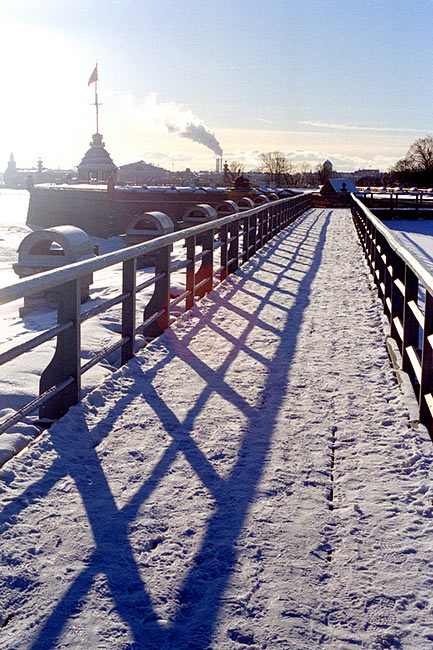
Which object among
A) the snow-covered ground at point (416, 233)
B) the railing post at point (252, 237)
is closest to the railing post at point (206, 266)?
the railing post at point (252, 237)

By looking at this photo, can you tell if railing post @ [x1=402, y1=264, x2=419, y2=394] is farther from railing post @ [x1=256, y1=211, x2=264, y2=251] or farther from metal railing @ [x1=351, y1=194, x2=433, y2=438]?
railing post @ [x1=256, y1=211, x2=264, y2=251]

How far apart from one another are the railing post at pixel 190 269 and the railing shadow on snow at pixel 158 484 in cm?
150

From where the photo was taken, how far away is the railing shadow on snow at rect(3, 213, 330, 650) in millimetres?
Answer: 2783

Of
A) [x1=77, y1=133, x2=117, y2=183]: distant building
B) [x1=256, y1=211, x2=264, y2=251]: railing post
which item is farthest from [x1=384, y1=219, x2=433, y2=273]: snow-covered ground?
[x1=77, y1=133, x2=117, y2=183]: distant building

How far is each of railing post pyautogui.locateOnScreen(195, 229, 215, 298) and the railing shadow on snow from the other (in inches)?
109

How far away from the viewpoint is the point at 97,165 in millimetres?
116000

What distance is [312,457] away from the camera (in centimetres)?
447

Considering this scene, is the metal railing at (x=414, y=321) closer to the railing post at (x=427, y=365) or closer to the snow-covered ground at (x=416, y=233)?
the railing post at (x=427, y=365)

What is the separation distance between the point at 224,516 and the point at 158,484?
1.70 ft

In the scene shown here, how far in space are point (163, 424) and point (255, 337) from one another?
10.3 ft

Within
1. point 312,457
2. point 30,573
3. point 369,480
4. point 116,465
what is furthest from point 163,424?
point 30,573

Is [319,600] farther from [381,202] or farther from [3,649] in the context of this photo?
[381,202]

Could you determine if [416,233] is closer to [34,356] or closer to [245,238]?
[245,238]

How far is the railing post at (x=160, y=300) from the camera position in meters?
7.68
